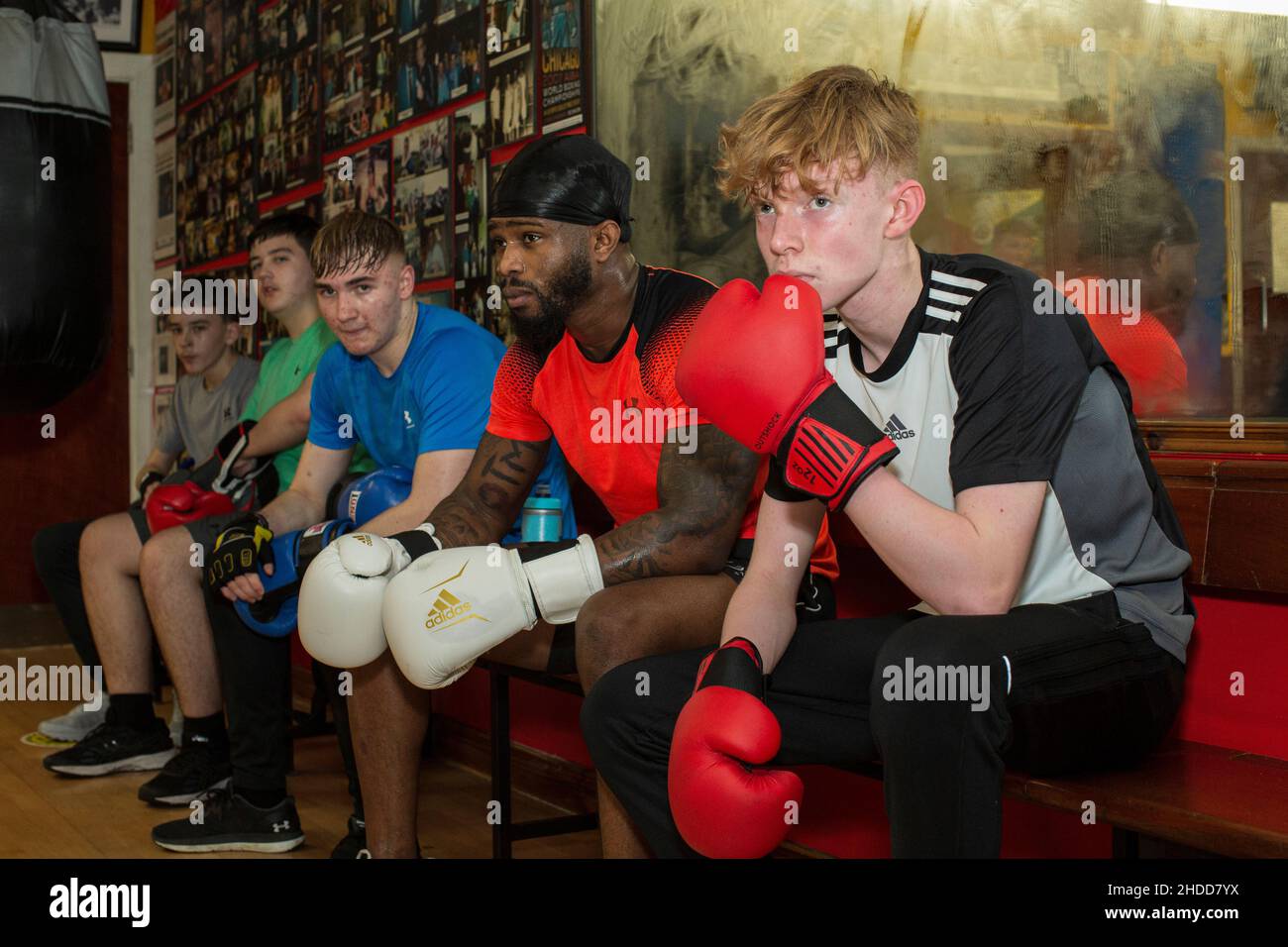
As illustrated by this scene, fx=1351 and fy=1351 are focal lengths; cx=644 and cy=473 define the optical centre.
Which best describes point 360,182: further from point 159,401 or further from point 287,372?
point 159,401

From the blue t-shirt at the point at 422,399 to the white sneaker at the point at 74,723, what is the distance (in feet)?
4.12

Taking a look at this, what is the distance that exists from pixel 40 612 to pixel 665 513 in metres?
4.37

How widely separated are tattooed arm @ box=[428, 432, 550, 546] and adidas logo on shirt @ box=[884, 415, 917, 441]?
2.86 ft

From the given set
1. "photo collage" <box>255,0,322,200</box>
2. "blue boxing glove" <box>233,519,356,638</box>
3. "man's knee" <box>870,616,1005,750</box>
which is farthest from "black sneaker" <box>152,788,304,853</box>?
"photo collage" <box>255,0,322,200</box>

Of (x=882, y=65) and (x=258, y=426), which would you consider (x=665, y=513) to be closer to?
(x=882, y=65)

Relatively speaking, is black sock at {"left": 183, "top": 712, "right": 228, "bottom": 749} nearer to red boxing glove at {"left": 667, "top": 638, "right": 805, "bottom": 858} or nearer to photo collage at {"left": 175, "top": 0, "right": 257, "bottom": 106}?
red boxing glove at {"left": 667, "top": 638, "right": 805, "bottom": 858}

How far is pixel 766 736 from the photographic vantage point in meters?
1.46

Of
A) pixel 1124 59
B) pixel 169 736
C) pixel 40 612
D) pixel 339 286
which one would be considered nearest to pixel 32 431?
pixel 40 612

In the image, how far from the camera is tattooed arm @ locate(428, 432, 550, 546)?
2.33 m

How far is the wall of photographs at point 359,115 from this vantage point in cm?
324

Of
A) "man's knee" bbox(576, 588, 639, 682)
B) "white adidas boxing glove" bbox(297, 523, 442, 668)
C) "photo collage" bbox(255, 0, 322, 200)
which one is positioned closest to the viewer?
"man's knee" bbox(576, 588, 639, 682)

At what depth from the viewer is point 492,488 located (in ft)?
7.77

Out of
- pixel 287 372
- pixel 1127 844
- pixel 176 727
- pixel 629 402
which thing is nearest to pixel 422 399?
pixel 629 402

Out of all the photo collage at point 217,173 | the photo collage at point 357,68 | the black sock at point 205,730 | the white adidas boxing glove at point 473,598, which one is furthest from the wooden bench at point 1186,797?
the photo collage at point 217,173
